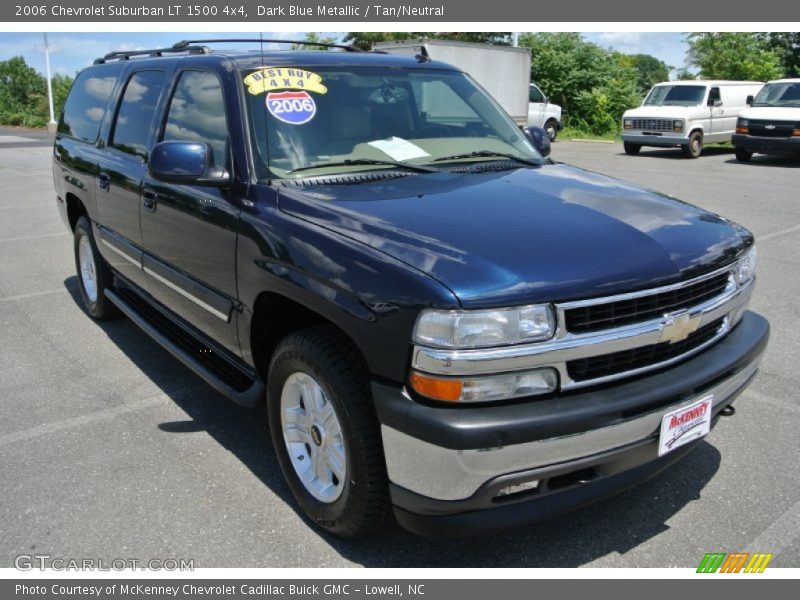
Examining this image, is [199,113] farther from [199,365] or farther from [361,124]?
[199,365]

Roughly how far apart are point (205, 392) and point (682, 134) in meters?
16.1

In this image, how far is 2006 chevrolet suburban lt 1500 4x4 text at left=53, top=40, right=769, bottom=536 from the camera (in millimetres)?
2369

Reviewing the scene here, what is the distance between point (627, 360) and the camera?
8.52 ft

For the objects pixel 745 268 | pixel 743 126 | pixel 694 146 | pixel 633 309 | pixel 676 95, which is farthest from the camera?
pixel 676 95

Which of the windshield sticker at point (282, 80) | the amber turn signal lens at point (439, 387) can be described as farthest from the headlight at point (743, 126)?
the amber turn signal lens at point (439, 387)

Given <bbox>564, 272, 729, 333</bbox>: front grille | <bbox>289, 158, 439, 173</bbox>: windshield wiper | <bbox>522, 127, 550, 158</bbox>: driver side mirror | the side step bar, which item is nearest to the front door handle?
the side step bar

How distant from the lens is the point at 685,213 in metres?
3.23

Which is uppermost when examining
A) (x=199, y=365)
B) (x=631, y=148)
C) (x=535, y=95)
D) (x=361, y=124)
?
(x=535, y=95)

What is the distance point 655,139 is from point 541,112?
7203 mm

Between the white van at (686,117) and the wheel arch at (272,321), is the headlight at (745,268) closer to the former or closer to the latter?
the wheel arch at (272,321)

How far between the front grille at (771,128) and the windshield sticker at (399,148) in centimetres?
1480

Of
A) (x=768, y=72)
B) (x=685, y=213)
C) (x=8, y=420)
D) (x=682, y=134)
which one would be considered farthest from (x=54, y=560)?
(x=768, y=72)

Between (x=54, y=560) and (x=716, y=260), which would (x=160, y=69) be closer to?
(x=54, y=560)

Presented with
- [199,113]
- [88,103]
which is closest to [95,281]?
[88,103]
